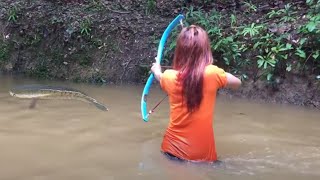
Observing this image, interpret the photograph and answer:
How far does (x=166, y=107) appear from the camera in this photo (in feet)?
23.7

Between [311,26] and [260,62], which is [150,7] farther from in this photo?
[311,26]

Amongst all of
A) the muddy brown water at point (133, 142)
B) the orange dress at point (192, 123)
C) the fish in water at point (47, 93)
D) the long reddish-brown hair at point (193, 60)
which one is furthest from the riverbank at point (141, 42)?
the long reddish-brown hair at point (193, 60)

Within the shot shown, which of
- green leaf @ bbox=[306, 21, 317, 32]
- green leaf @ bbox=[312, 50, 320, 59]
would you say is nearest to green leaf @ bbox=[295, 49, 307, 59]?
green leaf @ bbox=[312, 50, 320, 59]

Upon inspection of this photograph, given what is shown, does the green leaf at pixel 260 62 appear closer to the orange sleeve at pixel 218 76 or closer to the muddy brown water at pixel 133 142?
the muddy brown water at pixel 133 142

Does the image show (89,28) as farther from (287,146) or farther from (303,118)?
(287,146)

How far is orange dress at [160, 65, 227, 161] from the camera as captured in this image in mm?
4305

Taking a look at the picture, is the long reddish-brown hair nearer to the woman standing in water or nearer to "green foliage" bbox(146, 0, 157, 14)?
the woman standing in water

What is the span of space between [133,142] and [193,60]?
1494 millimetres

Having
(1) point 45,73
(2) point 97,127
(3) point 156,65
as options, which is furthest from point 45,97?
(1) point 45,73

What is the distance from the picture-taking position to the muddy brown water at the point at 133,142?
4258 millimetres

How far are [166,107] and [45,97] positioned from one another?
1743 mm

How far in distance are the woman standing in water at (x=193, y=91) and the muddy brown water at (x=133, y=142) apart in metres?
0.16

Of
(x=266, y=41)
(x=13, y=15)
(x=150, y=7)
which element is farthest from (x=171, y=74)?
(x=13, y=15)

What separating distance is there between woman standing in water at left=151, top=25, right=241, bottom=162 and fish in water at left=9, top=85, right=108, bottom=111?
7.89 feet
